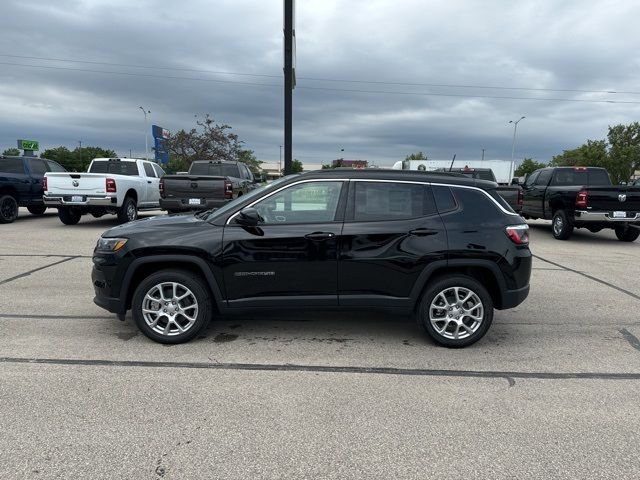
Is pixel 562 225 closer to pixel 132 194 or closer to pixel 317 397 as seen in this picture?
pixel 317 397

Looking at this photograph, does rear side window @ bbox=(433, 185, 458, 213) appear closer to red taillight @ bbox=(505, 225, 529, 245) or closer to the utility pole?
red taillight @ bbox=(505, 225, 529, 245)

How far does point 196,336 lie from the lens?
4.68 m

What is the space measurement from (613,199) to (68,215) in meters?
14.5

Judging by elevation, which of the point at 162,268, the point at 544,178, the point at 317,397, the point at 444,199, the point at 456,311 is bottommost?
the point at 317,397

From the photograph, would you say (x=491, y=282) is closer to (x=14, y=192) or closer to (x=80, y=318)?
(x=80, y=318)

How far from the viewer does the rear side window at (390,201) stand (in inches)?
178

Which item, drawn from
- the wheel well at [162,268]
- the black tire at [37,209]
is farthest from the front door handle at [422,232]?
the black tire at [37,209]

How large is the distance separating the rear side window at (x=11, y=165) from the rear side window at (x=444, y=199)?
13801 millimetres

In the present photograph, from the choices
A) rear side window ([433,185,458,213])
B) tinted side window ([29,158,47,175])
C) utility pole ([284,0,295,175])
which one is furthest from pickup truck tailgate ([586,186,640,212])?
tinted side window ([29,158,47,175])

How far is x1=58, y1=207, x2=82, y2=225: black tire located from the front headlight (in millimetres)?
10161

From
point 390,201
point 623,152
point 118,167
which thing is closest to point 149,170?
point 118,167

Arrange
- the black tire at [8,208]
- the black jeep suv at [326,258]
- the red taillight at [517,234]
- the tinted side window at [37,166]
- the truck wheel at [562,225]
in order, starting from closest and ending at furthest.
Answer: the black jeep suv at [326,258] → the red taillight at [517,234] → the truck wheel at [562,225] → the black tire at [8,208] → the tinted side window at [37,166]

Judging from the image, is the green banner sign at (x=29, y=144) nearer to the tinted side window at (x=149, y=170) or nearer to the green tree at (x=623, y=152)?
the tinted side window at (x=149, y=170)

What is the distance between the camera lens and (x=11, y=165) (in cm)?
1402
